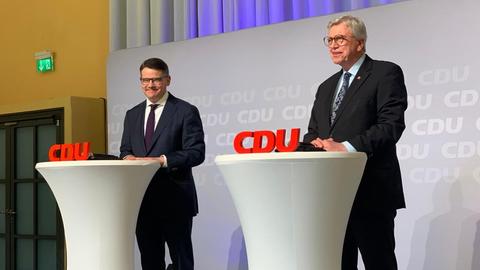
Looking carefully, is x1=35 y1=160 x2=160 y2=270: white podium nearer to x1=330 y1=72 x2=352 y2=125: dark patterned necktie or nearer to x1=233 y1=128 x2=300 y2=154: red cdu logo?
x1=233 y1=128 x2=300 y2=154: red cdu logo

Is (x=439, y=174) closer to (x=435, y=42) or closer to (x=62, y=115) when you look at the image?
(x=435, y=42)

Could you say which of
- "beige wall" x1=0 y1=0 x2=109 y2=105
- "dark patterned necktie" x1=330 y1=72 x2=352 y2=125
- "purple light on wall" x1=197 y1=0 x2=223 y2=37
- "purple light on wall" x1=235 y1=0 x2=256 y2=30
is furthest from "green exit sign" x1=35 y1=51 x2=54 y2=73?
"dark patterned necktie" x1=330 y1=72 x2=352 y2=125

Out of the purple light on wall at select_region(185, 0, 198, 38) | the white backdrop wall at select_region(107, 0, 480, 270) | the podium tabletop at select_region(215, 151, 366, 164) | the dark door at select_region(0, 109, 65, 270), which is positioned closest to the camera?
the podium tabletop at select_region(215, 151, 366, 164)

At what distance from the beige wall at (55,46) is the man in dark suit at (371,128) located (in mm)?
3193

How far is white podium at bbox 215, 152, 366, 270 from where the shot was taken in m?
1.83

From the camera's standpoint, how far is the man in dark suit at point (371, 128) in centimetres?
211

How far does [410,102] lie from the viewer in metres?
3.10

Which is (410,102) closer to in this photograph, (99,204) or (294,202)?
(294,202)

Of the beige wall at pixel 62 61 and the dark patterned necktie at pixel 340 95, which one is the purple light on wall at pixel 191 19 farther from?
the dark patterned necktie at pixel 340 95

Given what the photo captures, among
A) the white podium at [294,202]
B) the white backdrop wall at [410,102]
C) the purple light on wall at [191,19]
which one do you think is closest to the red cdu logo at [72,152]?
the white podium at [294,202]

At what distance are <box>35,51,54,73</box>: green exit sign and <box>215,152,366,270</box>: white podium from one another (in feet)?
→ 12.5

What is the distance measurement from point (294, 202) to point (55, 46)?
406cm

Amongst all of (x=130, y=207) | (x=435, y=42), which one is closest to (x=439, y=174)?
(x=435, y=42)

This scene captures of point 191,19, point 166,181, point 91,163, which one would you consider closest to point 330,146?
point 91,163
